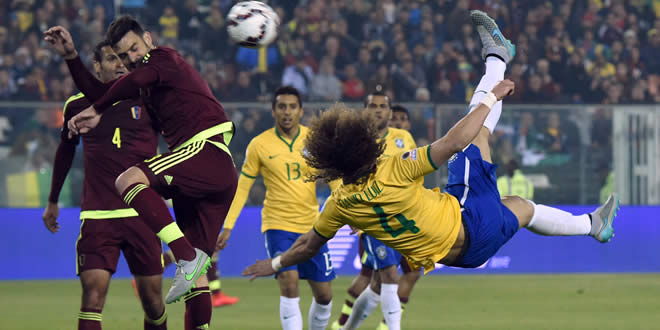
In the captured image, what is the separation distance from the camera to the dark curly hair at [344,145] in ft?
17.2

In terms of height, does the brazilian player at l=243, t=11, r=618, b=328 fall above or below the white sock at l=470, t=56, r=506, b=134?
below

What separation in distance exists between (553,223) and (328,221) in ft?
4.68

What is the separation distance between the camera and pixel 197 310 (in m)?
6.29

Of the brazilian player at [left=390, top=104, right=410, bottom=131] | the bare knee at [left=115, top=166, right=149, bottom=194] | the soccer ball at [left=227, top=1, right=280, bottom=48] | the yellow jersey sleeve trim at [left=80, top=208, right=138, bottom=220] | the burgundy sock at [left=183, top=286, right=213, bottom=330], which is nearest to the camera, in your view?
the bare knee at [left=115, top=166, right=149, bottom=194]

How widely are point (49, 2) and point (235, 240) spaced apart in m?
7.04

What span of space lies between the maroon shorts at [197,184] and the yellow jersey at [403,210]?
668 millimetres

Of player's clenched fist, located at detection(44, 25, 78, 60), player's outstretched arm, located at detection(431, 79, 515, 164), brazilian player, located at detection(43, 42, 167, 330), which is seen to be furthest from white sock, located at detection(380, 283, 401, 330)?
player's clenched fist, located at detection(44, 25, 78, 60)

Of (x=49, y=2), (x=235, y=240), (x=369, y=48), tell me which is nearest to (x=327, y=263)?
(x=235, y=240)

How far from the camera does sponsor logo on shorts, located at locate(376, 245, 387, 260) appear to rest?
26.6 feet

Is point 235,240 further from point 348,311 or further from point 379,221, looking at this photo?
point 379,221

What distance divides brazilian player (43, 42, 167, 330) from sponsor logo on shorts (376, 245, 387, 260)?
2.09 meters

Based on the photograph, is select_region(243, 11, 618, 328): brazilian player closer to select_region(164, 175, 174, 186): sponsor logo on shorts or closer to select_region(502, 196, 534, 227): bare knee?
select_region(502, 196, 534, 227): bare knee

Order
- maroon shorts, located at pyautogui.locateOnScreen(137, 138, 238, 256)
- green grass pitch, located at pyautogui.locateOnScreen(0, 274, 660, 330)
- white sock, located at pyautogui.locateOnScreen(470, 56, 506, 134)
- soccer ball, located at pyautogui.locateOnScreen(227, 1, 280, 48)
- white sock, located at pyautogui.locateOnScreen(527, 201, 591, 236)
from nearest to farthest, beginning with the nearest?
maroon shorts, located at pyautogui.locateOnScreen(137, 138, 238, 256), white sock, located at pyautogui.locateOnScreen(527, 201, 591, 236), white sock, located at pyautogui.locateOnScreen(470, 56, 506, 134), soccer ball, located at pyautogui.locateOnScreen(227, 1, 280, 48), green grass pitch, located at pyautogui.locateOnScreen(0, 274, 660, 330)

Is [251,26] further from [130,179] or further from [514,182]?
[514,182]
